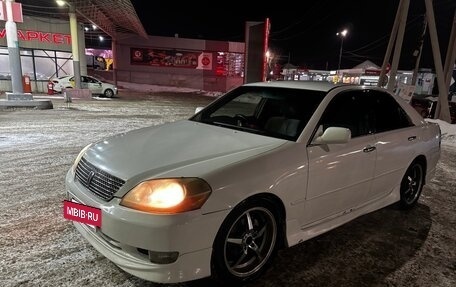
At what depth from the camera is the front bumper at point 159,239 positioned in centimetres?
223

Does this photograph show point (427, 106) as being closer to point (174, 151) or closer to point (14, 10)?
point (174, 151)

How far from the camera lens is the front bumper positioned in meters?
2.23

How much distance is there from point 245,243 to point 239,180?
577 mm

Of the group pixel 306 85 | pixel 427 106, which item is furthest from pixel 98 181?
pixel 427 106

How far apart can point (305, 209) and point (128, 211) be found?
4.89ft

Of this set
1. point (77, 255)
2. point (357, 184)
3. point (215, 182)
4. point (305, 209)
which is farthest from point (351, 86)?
point (77, 255)

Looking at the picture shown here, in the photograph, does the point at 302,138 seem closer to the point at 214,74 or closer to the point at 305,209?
the point at 305,209

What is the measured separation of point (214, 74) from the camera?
115 feet

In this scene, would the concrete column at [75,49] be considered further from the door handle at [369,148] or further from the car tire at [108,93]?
the door handle at [369,148]

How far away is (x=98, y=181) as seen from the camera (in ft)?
8.57

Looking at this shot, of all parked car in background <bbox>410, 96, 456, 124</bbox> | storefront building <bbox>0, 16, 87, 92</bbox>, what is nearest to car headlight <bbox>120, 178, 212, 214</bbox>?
parked car in background <bbox>410, 96, 456, 124</bbox>

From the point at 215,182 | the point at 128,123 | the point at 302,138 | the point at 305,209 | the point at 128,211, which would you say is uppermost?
the point at 302,138

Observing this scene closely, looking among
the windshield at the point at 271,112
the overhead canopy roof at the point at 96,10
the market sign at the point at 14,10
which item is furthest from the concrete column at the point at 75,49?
the windshield at the point at 271,112

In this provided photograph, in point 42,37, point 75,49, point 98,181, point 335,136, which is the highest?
point 42,37
